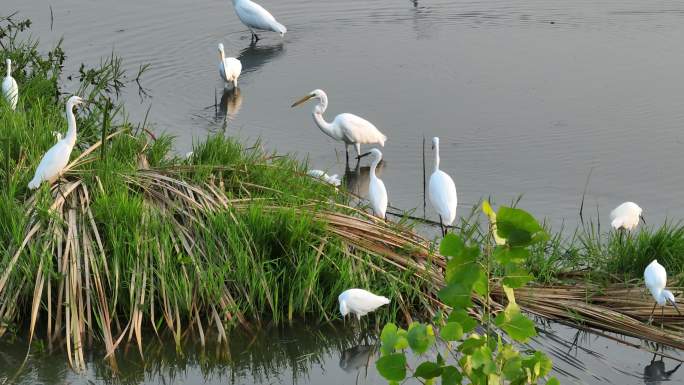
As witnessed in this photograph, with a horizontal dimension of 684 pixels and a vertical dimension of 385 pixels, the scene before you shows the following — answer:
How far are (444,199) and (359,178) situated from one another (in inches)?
78.1

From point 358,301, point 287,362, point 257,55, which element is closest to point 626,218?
point 358,301

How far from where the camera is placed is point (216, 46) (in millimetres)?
12305

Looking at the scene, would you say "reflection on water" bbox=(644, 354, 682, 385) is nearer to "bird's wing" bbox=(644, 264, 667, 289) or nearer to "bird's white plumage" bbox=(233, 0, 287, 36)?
"bird's wing" bbox=(644, 264, 667, 289)

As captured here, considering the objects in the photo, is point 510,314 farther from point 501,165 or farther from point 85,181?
point 501,165

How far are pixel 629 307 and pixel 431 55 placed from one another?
6.51m

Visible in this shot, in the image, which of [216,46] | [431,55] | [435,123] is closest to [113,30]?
[216,46]

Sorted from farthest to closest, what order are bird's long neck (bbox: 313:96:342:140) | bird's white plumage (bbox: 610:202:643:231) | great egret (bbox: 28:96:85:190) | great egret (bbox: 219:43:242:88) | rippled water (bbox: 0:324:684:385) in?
great egret (bbox: 219:43:242:88)
bird's long neck (bbox: 313:96:342:140)
bird's white plumage (bbox: 610:202:643:231)
great egret (bbox: 28:96:85:190)
rippled water (bbox: 0:324:684:385)

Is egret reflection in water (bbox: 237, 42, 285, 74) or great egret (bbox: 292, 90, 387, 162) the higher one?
egret reflection in water (bbox: 237, 42, 285, 74)

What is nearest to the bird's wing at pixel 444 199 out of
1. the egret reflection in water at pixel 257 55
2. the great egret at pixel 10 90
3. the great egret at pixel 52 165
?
the great egret at pixel 52 165

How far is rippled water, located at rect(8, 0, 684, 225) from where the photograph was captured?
26.9ft

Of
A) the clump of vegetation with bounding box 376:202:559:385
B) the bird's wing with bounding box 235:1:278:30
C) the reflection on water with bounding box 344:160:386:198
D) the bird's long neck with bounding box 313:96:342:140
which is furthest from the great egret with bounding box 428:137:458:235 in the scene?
the bird's wing with bounding box 235:1:278:30

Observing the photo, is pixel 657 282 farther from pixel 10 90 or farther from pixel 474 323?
pixel 10 90

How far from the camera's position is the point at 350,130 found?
28.4ft

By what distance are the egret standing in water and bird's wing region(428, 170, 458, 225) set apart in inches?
236
